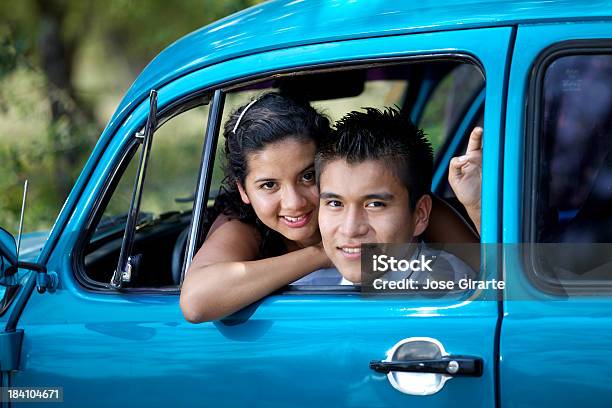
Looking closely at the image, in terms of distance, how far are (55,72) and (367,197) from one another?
26.2ft

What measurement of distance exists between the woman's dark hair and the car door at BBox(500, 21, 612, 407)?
0.62 meters

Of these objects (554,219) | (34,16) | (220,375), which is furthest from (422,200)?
(34,16)

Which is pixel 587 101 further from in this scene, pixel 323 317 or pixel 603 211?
pixel 323 317

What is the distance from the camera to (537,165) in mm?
2184

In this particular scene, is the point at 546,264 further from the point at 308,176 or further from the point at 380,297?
the point at 308,176

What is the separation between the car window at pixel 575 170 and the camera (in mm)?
2197

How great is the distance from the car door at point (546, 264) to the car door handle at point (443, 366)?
7 cm

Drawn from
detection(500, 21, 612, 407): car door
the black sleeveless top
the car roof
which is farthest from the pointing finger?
the black sleeveless top

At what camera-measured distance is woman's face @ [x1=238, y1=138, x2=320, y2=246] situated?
99.0 inches

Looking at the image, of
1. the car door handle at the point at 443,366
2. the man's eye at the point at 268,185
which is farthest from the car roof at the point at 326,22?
the car door handle at the point at 443,366

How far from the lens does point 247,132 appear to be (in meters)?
2.60

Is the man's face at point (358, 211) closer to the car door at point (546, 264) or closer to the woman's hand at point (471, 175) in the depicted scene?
the woman's hand at point (471, 175)

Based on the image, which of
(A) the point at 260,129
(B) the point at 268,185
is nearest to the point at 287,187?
(B) the point at 268,185

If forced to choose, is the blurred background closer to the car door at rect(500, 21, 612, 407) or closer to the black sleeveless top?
the black sleeveless top
